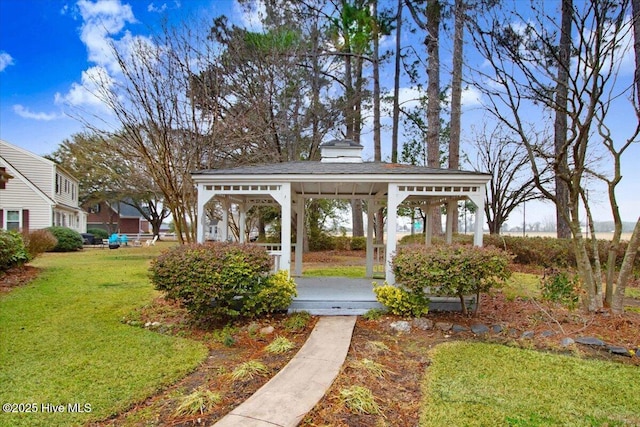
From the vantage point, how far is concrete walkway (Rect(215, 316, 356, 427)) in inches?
118

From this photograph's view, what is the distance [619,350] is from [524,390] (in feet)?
6.62

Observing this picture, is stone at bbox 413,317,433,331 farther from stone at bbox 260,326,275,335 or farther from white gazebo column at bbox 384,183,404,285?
stone at bbox 260,326,275,335

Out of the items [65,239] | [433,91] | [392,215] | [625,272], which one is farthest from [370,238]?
[65,239]

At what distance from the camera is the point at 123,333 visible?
555cm

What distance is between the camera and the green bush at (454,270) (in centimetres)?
552

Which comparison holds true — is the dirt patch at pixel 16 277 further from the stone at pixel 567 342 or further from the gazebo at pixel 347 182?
the stone at pixel 567 342

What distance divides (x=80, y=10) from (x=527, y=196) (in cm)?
2026

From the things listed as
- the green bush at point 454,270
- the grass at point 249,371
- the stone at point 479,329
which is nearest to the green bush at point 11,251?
the grass at point 249,371

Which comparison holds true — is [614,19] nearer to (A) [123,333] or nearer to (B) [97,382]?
(B) [97,382]

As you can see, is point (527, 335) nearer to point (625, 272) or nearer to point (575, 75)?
point (625, 272)

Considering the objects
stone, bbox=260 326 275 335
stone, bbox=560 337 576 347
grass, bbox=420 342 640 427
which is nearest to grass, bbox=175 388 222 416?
grass, bbox=420 342 640 427

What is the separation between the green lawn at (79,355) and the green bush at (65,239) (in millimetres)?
11891

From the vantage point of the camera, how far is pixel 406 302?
19.9ft

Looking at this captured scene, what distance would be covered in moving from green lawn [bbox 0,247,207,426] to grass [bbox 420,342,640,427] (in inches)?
112
